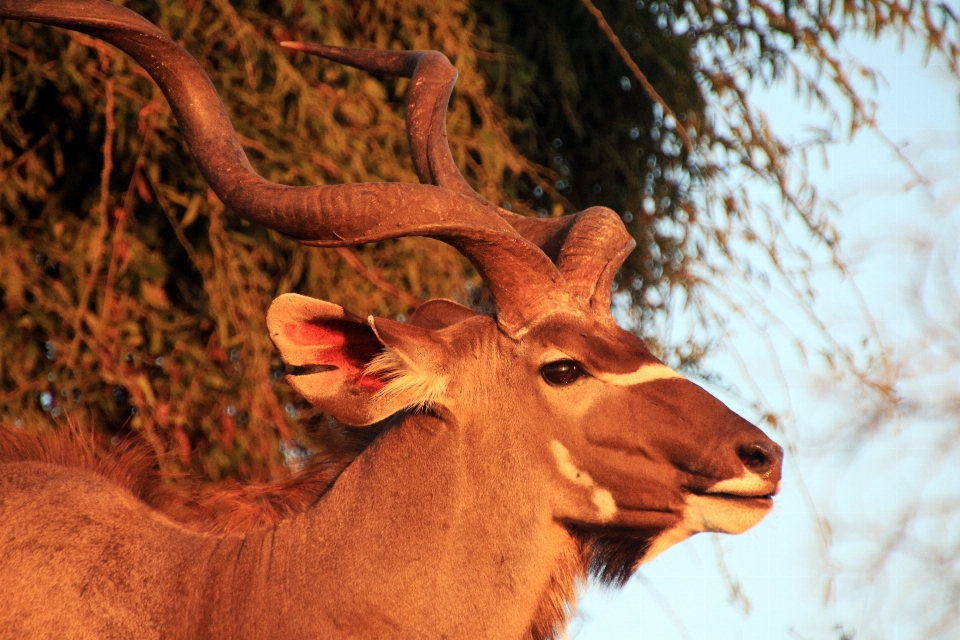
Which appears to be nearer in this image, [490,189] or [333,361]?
[333,361]

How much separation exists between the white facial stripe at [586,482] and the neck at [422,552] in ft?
0.23

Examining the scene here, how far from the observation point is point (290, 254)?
17.0 feet

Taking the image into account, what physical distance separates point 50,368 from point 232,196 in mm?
1810

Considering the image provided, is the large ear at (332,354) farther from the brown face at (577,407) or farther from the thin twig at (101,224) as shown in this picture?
the thin twig at (101,224)

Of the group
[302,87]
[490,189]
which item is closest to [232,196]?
[302,87]

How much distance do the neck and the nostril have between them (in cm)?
50

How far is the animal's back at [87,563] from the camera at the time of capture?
10.3ft

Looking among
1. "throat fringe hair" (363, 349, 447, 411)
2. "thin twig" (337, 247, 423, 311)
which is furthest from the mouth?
"thin twig" (337, 247, 423, 311)

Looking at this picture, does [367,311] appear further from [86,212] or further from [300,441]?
[86,212]

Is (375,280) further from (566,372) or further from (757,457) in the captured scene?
(757,457)

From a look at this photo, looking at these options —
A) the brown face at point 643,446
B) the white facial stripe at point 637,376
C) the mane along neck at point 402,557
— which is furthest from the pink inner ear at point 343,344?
the white facial stripe at point 637,376

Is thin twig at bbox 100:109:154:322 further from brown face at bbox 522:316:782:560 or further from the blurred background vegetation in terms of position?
brown face at bbox 522:316:782:560

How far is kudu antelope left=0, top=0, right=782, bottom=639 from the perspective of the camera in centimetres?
317

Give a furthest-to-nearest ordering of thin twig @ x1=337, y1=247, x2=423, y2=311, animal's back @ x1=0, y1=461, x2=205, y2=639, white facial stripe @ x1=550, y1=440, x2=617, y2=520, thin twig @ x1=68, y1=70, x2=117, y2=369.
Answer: thin twig @ x1=337, y1=247, x2=423, y2=311 < thin twig @ x1=68, y1=70, x2=117, y2=369 < white facial stripe @ x1=550, y1=440, x2=617, y2=520 < animal's back @ x1=0, y1=461, x2=205, y2=639
